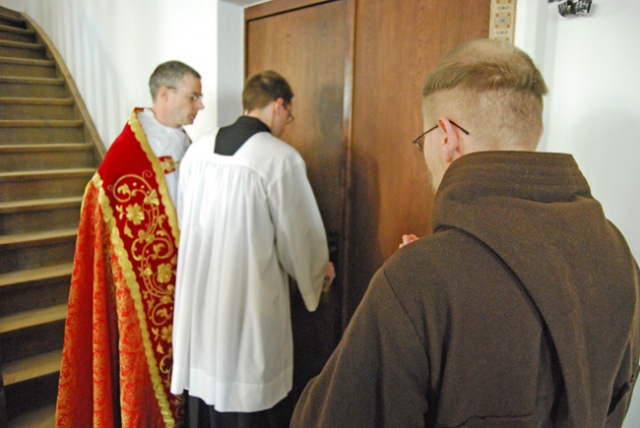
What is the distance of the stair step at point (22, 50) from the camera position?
396 centimetres

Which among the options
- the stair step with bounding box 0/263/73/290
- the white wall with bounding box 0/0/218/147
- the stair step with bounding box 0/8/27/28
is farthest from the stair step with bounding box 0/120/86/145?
the stair step with bounding box 0/8/27/28

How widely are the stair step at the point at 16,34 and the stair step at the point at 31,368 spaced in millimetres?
3043

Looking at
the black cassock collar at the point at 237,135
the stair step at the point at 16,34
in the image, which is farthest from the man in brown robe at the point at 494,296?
the stair step at the point at 16,34

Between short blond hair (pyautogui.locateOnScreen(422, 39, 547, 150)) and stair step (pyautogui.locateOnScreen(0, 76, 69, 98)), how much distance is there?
3.85 m

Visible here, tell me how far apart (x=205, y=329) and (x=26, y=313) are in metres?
1.40

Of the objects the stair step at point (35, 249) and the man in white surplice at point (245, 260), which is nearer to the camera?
the man in white surplice at point (245, 260)

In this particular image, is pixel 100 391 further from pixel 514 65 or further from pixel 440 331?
pixel 514 65

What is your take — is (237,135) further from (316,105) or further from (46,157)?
(46,157)

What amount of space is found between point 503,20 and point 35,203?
2.74 metres

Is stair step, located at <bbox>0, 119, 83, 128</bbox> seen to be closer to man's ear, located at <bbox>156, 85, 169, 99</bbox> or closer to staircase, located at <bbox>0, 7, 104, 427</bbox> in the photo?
staircase, located at <bbox>0, 7, 104, 427</bbox>

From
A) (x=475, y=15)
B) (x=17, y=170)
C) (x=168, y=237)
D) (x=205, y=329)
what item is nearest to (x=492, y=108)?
(x=475, y=15)

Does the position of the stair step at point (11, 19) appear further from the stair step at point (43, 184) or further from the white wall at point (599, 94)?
the white wall at point (599, 94)

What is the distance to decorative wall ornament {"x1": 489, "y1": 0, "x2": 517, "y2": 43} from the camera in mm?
1396

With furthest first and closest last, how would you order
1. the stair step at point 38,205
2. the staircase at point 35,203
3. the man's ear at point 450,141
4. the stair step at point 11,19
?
the stair step at point 11,19, the stair step at point 38,205, the staircase at point 35,203, the man's ear at point 450,141
